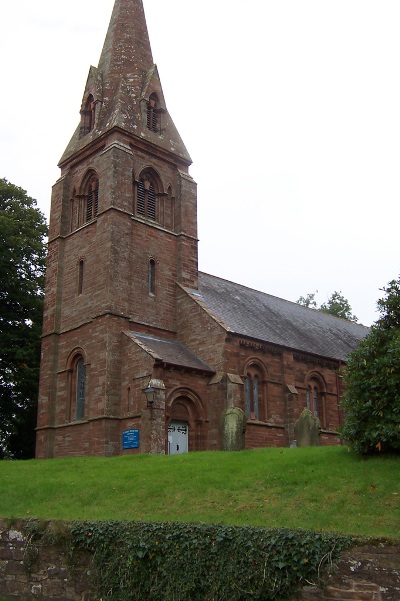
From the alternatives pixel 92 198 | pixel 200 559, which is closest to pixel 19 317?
pixel 92 198

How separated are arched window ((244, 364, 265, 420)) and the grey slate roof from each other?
65.7 inches

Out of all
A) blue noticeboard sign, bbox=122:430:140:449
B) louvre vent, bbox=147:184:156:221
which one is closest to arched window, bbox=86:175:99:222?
louvre vent, bbox=147:184:156:221

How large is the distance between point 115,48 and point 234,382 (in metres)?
21.4

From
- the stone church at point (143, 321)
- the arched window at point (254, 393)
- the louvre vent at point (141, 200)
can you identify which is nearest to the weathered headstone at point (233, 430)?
the stone church at point (143, 321)

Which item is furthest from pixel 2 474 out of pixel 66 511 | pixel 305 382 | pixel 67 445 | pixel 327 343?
pixel 327 343

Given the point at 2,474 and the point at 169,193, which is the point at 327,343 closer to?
the point at 169,193

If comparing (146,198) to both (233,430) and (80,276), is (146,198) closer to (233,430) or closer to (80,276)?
(80,276)

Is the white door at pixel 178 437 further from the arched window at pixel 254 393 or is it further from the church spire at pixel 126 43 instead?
the church spire at pixel 126 43

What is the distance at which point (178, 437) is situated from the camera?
87.4 feet

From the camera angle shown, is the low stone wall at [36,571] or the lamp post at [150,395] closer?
the low stone wall at [36,571]

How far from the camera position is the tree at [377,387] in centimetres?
1381

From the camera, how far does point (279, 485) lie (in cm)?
1370

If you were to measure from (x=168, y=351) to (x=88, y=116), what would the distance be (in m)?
15.5

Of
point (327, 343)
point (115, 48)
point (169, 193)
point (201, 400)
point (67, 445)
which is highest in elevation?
point (115, 48)
